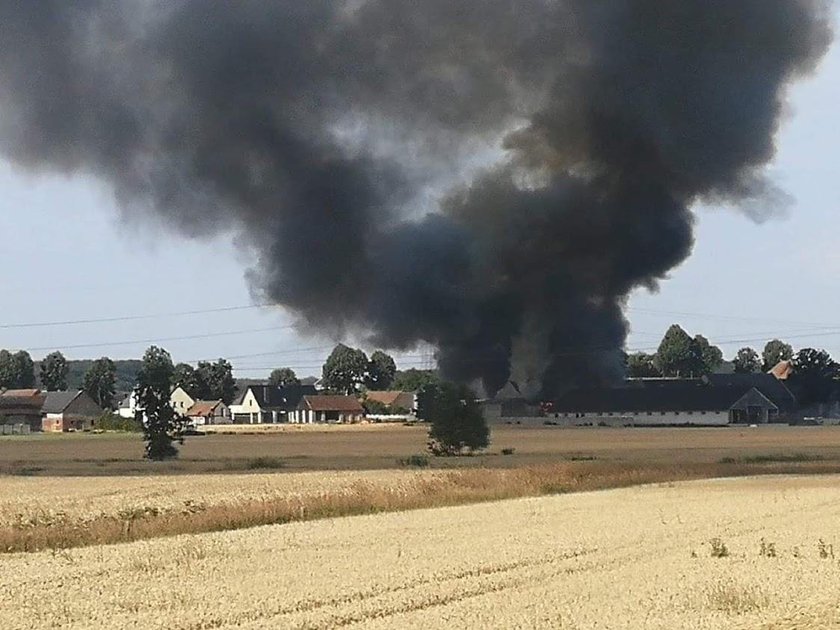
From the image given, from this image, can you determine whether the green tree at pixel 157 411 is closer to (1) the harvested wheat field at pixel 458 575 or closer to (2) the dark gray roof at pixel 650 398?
(1) the harvested wheat field at pixel 458 575

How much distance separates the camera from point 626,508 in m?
23.5

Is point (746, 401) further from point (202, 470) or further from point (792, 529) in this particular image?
point (792, 529)

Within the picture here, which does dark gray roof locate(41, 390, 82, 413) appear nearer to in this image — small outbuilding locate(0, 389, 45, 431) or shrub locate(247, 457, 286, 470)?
small outbuilding locate(0, 389, 45, 431)

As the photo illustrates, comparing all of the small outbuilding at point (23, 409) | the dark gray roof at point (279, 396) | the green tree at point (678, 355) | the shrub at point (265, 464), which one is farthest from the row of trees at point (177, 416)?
the green tree at point (678, 355)

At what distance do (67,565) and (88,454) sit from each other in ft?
138

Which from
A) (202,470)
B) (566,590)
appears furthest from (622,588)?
(202,470)

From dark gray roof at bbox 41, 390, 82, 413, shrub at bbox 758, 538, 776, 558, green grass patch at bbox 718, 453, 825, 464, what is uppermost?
dark gray roof at bbox 41, 390, 82, 413

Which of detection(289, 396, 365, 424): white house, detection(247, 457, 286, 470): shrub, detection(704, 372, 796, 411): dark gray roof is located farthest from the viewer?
detection(289, 396, 365, 424): white house

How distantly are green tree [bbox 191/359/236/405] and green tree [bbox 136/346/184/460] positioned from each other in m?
102

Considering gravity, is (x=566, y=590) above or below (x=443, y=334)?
below

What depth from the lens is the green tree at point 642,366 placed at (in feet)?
508

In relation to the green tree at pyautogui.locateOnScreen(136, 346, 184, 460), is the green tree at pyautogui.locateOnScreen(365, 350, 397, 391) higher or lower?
higher

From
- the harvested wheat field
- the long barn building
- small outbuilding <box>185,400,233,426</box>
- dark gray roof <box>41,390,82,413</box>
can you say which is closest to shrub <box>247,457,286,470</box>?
the harvested wheat field

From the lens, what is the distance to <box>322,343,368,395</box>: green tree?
15575 centimetres
